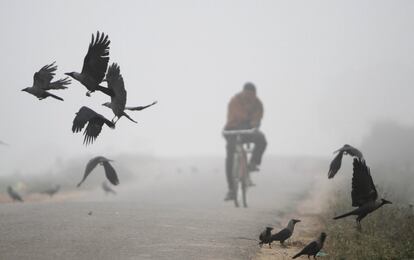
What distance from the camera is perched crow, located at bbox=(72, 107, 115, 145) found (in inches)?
259

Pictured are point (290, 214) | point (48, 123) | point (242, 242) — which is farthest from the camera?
point (48, 123)

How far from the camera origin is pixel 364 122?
8181 centimetres

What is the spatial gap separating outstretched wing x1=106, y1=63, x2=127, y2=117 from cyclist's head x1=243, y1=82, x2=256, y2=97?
6.87 m

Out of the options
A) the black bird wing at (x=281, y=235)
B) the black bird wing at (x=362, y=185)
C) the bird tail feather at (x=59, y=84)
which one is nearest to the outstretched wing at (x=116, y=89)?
the bird tail feather at (x=59, y=84)

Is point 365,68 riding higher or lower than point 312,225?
higher

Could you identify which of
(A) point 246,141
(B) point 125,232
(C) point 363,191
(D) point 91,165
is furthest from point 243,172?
(C) point 363,191

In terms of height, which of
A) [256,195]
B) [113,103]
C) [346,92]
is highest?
[346,92]

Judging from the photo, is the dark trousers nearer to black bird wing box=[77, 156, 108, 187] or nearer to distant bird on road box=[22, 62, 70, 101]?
black bird wing box=[77, 156, 108, 187]

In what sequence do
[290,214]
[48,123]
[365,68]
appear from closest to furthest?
[290,214] → [365,68] → [48,123]

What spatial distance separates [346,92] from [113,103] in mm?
84957

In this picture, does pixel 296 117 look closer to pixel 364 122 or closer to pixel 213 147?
pixel 213 147

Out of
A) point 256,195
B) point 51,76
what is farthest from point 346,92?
point 51,76

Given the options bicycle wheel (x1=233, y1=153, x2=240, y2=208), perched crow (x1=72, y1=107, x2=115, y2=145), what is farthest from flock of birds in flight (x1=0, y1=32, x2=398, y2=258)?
bicycle wheel (x1=233, y1=153, x2=240, y2=208)

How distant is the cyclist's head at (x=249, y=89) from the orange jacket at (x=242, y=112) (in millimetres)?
107
